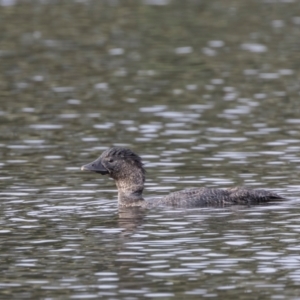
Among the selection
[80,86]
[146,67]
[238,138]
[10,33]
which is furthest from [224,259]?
[10,33]

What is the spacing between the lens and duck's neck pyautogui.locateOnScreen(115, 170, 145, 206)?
1808cm

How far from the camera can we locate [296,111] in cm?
2659

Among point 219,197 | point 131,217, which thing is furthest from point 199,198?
point 131,217

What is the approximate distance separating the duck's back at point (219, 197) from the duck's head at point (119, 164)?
117 centimetres

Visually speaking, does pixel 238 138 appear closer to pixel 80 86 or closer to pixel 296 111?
pixel 296 111

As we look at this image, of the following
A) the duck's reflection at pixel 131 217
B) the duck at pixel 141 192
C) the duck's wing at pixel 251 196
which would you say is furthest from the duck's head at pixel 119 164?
the duck's wing at pixel 251 196

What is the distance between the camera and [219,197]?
17500 mm

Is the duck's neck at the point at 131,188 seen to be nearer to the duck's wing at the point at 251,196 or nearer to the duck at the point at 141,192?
the duck at the point at 141,192

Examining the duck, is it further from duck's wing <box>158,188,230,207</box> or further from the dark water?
the dark water

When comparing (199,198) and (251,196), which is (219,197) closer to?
(199,198)

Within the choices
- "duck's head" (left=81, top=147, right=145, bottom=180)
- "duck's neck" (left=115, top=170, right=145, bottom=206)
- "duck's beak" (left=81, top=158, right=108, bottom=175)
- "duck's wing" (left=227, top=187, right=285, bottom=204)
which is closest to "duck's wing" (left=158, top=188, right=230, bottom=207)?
"duck's wing" (left=227, top=187, right=285, bottom=204)

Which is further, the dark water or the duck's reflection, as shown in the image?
the duck's reflection

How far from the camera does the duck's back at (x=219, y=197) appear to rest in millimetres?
17453

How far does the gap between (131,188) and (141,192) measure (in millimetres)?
247
